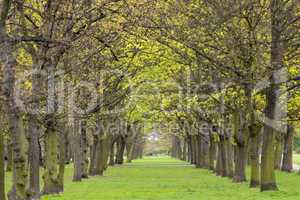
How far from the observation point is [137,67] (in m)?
42.5

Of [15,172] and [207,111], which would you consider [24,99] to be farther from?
[207,111]

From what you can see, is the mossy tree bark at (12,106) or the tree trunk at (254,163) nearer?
the mossy tree bark at (12,106)

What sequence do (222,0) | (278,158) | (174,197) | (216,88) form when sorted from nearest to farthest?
(174,197) < (222,0) < (216,88) < (278,158)

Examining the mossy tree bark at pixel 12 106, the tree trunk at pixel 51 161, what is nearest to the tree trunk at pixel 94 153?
the tree trunk at pixel 51 161

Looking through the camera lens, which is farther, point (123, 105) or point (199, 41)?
point (123, 105)

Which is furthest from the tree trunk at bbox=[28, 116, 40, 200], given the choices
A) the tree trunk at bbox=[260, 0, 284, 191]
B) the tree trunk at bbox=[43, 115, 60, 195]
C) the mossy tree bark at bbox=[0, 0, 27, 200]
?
the tree trunk at bbox=[260, 0, 284, 191]

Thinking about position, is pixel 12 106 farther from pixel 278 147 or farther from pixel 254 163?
pixel 278 147

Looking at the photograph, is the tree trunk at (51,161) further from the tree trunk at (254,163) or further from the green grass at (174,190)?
the tree trunk at (254,163)

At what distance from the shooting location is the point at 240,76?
3228cm

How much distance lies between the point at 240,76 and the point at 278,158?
112ft

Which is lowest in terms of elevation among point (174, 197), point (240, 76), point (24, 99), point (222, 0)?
point (174, 197)

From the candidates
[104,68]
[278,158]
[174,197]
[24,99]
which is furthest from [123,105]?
[24,99]

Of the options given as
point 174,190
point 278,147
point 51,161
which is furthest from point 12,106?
point 278,147

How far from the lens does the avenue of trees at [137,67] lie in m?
18.7
